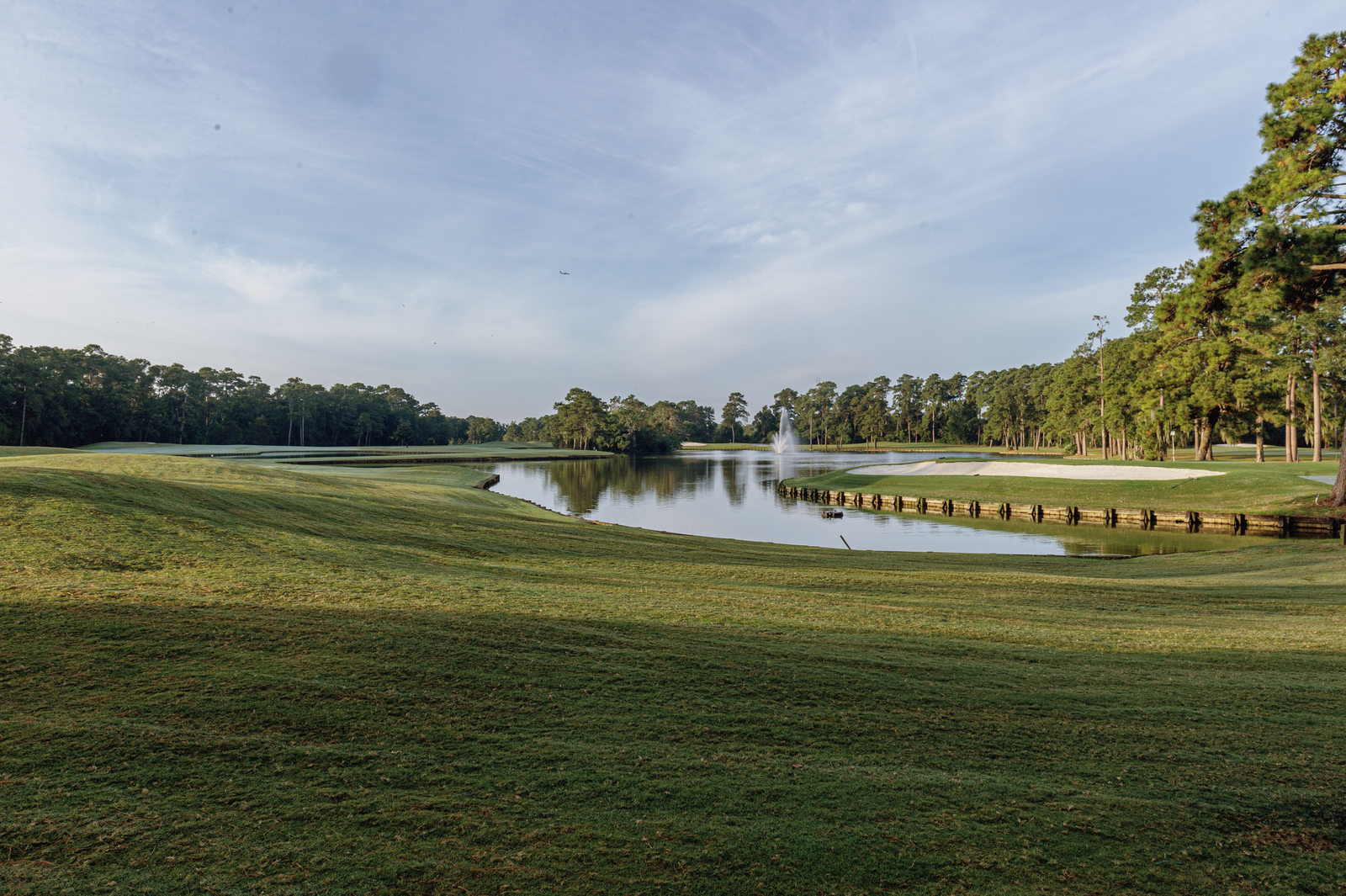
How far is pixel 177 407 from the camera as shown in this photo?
3767 inches

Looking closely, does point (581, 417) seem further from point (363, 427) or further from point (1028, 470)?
point (1028, 470)

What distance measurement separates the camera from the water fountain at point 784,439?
420 ft

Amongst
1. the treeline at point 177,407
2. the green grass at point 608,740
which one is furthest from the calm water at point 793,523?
the treeline at point 177,407

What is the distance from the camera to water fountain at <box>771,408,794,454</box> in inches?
5044

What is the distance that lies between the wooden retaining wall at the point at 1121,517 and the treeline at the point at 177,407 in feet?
272

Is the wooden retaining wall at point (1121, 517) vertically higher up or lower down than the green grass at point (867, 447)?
lower down

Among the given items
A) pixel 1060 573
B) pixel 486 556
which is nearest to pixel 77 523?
pixel 486 556

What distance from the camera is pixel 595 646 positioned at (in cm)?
534

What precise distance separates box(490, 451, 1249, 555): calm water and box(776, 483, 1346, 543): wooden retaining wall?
3.85 ft

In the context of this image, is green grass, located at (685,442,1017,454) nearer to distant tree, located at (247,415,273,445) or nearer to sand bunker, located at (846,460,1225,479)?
distant tree, located at (247,415,273,445)

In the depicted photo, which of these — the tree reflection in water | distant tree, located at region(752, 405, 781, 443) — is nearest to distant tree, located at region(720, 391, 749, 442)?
distant tree, located at region(752, 405, 781, 443)

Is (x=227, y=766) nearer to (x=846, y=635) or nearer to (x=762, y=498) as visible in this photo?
(x=846, y=635)

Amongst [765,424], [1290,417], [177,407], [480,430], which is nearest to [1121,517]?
[1290,417]

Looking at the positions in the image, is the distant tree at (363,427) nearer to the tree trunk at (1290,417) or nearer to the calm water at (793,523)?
the calm water at (793,523)
